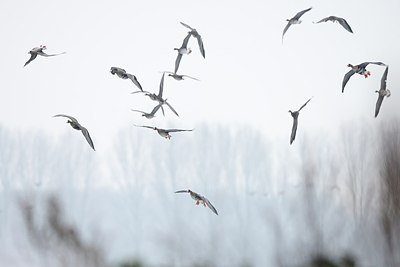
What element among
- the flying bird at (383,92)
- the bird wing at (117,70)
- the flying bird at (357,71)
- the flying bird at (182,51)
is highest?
the flying bird at (182,51)

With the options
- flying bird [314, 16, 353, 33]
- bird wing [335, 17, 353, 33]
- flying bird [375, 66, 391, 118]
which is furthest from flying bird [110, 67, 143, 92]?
flying bird [375, 66, 391, 118]

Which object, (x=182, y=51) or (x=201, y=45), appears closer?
(x=201, y=45)

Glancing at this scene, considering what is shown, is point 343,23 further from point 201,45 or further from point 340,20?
point 201,45

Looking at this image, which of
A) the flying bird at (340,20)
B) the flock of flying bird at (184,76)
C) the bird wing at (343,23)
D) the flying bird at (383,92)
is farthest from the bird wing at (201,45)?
the flying bird at (383,92)

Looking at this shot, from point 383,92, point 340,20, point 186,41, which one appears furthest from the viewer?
point 186,41

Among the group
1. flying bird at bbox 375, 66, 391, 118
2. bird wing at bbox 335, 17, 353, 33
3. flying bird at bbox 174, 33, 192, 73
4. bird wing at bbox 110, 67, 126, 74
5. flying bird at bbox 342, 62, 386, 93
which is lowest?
flying bird at bbox 375, 66, 391, 118

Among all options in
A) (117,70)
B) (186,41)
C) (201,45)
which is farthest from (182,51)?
(117,70)

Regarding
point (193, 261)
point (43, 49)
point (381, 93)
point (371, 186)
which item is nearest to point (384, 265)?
point (371, 186)

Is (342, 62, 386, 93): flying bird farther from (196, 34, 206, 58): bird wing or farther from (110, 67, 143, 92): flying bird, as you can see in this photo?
(110, 67, 143, 92): flying bird

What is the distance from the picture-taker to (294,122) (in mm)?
7199

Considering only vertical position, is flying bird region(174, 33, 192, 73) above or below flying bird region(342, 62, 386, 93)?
above

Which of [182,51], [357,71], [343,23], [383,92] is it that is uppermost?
[343,23]

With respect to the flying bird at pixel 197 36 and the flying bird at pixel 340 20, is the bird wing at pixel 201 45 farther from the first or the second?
the flying bird at pixel 340 20

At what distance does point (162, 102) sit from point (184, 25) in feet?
2.63
